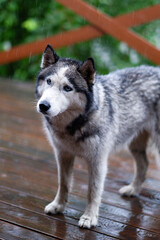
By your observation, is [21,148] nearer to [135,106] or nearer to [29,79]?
[135,106]

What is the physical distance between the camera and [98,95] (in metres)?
2.29

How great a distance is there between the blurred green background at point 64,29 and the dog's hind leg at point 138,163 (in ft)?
12.0

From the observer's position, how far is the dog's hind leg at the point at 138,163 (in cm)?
279

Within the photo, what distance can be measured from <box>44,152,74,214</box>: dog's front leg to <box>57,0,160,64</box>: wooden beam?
260cm

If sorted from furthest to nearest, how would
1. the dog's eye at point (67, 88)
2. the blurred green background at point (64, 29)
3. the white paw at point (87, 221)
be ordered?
1. the blurred green background at point (64, 29)
2. the white paw at point (87, 221)
3. the dog's eye at point (67, 88)

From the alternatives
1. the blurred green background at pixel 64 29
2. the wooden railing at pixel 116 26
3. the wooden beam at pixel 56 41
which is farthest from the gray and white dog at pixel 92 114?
the blurred green background at pixel 64 29

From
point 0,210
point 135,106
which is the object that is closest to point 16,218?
point 0,210

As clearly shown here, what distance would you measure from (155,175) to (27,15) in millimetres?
4822

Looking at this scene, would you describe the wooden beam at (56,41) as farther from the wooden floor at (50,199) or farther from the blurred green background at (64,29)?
the wooden floor at (50,199)

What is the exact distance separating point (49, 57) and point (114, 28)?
2.72 metres

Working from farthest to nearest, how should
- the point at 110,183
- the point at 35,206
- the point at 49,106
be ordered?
the point at 110,183
the point at 35,206
the point at 49,106

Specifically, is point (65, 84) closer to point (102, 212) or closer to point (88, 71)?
point (88, 71)

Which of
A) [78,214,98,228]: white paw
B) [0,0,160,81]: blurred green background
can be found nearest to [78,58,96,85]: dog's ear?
[78,214,98,228]: white paw

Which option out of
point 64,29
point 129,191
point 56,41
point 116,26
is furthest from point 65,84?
point 64,29
